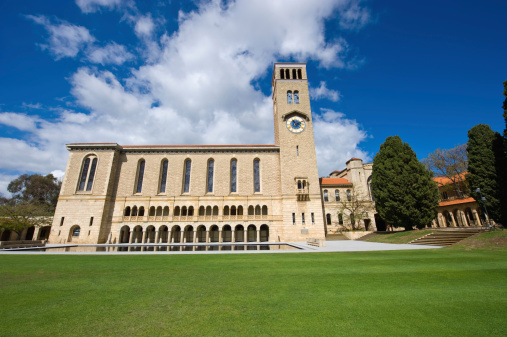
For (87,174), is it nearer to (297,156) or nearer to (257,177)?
(257,177)

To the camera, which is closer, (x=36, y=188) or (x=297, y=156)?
(x=297, y=156)

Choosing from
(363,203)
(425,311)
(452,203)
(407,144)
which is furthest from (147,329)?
(452,203)

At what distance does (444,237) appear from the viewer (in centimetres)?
2123

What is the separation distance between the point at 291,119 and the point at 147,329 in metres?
38.4

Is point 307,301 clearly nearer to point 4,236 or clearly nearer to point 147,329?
point 147,329

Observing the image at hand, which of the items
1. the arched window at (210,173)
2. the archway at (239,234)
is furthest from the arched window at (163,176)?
the archway at (239,234)

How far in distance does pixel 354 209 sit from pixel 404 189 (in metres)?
11.6

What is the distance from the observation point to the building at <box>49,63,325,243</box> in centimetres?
3453

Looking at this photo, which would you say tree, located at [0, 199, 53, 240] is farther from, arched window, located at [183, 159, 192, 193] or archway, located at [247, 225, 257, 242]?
archway, located at [247, 225, 257, 242]

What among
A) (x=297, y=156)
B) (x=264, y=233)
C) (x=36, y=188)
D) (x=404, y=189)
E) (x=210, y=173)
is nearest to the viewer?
(x=404, y=189)

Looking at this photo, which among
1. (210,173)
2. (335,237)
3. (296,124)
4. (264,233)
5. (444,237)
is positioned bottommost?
(335,237)

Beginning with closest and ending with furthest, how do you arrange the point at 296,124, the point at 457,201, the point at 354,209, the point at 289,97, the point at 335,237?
the point at 335,237
the point at 457,201
the point at 296,124
the point at 354,209
the point at 289,97

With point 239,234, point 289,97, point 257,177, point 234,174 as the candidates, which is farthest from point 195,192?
point 289,97

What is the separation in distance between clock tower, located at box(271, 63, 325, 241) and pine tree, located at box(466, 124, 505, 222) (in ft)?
58.9
